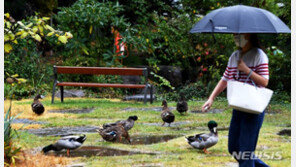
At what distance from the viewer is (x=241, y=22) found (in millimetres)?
4316

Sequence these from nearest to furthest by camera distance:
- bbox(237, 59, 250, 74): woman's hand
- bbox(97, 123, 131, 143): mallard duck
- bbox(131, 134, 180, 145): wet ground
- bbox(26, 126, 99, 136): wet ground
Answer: bbox(237, 59, 250, 74): woman's hand → bbox(97, 123, 131, 143): mallard duck → bbox(131, 134, 180, 145): wet ground → bbox(26, 126, 99, 136): wet ground

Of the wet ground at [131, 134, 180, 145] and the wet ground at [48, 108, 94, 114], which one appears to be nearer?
the wet ground at [131, 134, 180, 145]

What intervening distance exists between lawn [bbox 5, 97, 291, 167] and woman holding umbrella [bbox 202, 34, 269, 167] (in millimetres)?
1582

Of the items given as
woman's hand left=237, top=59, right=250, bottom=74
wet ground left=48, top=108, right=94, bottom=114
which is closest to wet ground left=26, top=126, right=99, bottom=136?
wet ground left=48, top=108, right=94, bottom=114

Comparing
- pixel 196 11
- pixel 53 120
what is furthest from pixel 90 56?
pixel 53 120

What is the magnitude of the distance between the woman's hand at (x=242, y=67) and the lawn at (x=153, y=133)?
2.11 m

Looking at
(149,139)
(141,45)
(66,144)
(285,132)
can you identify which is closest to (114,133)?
(149,139)

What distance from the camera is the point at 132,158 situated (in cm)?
623

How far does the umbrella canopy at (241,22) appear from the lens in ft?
14.0

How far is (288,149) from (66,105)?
7002 mm

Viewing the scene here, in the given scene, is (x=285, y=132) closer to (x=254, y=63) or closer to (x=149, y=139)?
(x=149, y=139)

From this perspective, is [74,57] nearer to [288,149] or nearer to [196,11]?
[196,11]

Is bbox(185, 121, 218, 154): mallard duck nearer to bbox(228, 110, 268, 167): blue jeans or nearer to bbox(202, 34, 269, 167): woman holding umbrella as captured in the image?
bbox(202, 34, 269, 167): woman holding umbrella

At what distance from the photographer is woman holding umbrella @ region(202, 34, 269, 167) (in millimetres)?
4230
